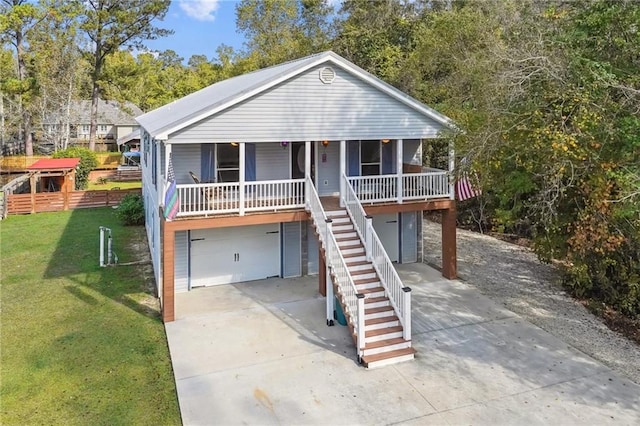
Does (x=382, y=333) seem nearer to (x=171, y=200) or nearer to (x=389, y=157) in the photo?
(x=171, y=200)

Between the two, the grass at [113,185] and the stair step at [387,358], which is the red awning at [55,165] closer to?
the grass at [113,185]

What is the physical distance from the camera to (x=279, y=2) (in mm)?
44906

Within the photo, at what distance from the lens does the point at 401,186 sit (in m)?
14.3

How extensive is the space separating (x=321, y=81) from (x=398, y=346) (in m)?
7.84

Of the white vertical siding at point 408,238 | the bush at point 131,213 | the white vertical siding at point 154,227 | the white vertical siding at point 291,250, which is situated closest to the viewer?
the white vertical siding at point 154,227

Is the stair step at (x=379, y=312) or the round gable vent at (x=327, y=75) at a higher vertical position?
the round gable vent at (x=327, y=75)

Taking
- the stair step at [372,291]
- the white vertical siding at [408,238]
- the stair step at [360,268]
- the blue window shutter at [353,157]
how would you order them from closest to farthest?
the stair step at [372,291]
the stair step at [360,268]
the blue window shutter at [353,157]
the white vertical siding at [408,238]

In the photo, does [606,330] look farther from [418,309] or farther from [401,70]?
[401,70]

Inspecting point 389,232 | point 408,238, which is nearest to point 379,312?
point 389,232

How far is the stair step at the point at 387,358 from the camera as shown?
9.59 meters

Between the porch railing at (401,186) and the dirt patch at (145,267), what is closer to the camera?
the dirt patch at (145,267)

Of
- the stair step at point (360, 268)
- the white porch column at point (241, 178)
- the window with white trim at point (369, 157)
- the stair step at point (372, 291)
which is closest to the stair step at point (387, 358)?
the stair step at point (372, 291)

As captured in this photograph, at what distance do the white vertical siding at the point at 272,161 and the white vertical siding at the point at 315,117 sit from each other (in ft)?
6.36

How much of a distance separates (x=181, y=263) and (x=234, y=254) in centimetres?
167
